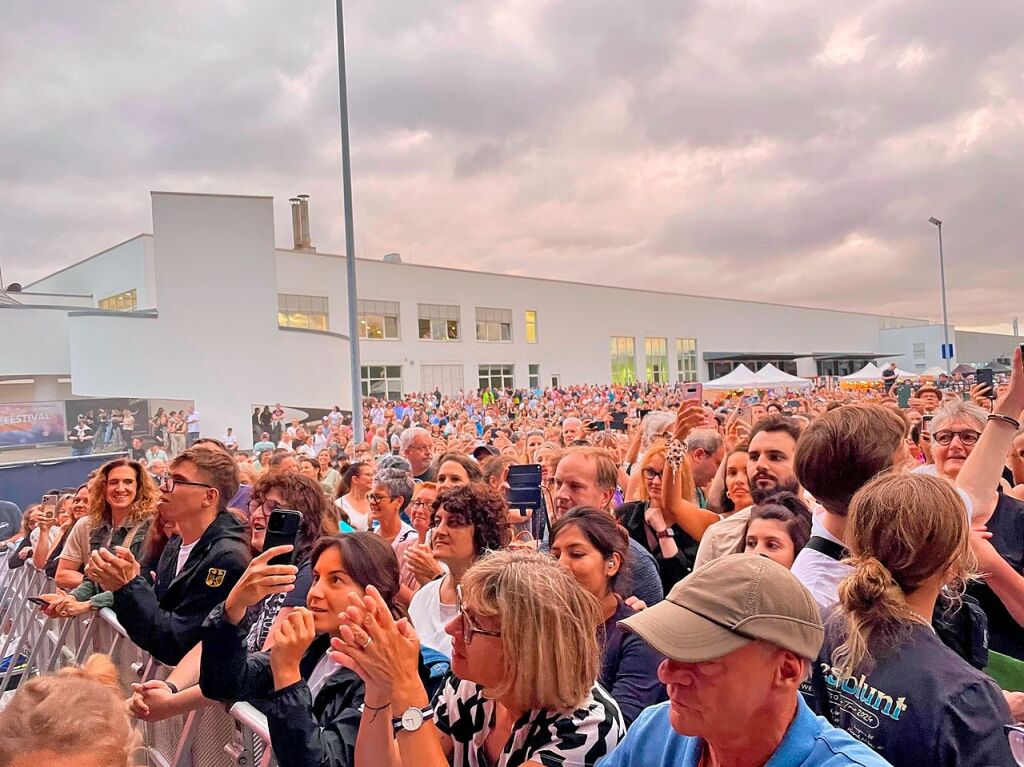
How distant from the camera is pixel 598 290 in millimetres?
39688

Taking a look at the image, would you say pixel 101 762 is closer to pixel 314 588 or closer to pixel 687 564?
pixel 314 588

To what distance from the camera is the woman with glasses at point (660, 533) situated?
4078 millimetres

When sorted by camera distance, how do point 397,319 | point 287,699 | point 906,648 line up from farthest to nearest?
point 397,319 < point 287,699 < point 906,648

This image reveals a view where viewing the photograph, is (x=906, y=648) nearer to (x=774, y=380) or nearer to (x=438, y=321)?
(x=774, y=380)

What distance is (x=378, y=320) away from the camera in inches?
1202

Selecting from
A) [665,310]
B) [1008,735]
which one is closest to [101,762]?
[1008,735]

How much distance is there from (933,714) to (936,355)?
62.1 metres

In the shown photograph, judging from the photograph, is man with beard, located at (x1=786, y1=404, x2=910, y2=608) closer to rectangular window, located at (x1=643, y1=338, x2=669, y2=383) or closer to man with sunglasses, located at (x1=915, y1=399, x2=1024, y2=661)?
man with sunglasses, located at (x1=915, y1=399, x2=1024, y2=661)

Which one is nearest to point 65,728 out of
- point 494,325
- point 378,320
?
point 378,320

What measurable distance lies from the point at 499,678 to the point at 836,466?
4.84 ft

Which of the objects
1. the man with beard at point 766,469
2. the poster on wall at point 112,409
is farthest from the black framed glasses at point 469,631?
the poster on wall at point 112,409

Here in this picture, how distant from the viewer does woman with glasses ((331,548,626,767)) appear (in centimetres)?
193

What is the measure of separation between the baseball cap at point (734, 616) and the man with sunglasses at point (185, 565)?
2231mm

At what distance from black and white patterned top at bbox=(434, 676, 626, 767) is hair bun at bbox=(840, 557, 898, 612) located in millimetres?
703
